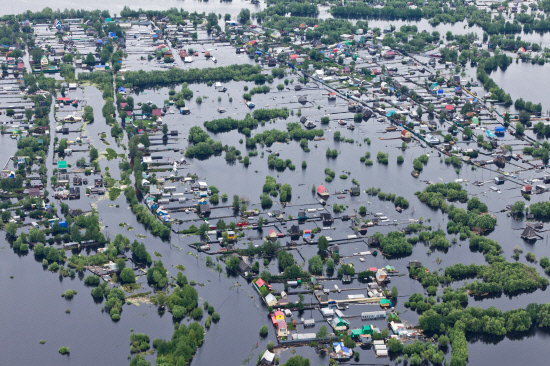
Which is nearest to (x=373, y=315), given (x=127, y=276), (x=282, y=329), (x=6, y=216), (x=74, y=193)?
(x=282, y=329)

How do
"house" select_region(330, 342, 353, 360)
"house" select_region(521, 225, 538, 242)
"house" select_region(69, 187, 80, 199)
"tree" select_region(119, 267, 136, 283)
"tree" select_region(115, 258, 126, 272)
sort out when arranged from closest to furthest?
"house" select_region(330, 342, 353, 360) < "tree" select_region(119, 267, 136, 283) < "tree" select_region(115, 258, 126, 272) < "house" select_region(521, 225, 538, 242) < "house" select_region(69, 187, 80, 199)

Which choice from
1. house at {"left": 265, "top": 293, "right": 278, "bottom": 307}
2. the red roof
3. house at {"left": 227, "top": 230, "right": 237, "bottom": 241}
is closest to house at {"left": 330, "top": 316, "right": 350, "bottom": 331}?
house at {"left": 265, "top": 293, "right": 278, "bottom": 307}

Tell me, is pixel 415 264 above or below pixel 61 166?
below

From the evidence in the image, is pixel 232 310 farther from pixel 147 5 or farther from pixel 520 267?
pixel 147 5

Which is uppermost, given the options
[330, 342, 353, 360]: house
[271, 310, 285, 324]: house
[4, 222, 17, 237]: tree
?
[4, 222, 17, 237]: tree

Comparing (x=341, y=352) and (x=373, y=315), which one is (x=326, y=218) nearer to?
(x=373, y=315)

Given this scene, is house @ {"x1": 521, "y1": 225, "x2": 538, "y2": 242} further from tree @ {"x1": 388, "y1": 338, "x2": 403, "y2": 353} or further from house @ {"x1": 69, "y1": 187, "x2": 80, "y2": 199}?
house @ {"x1": 69, "y1": 187, "x2": 80, "y2": 199}
